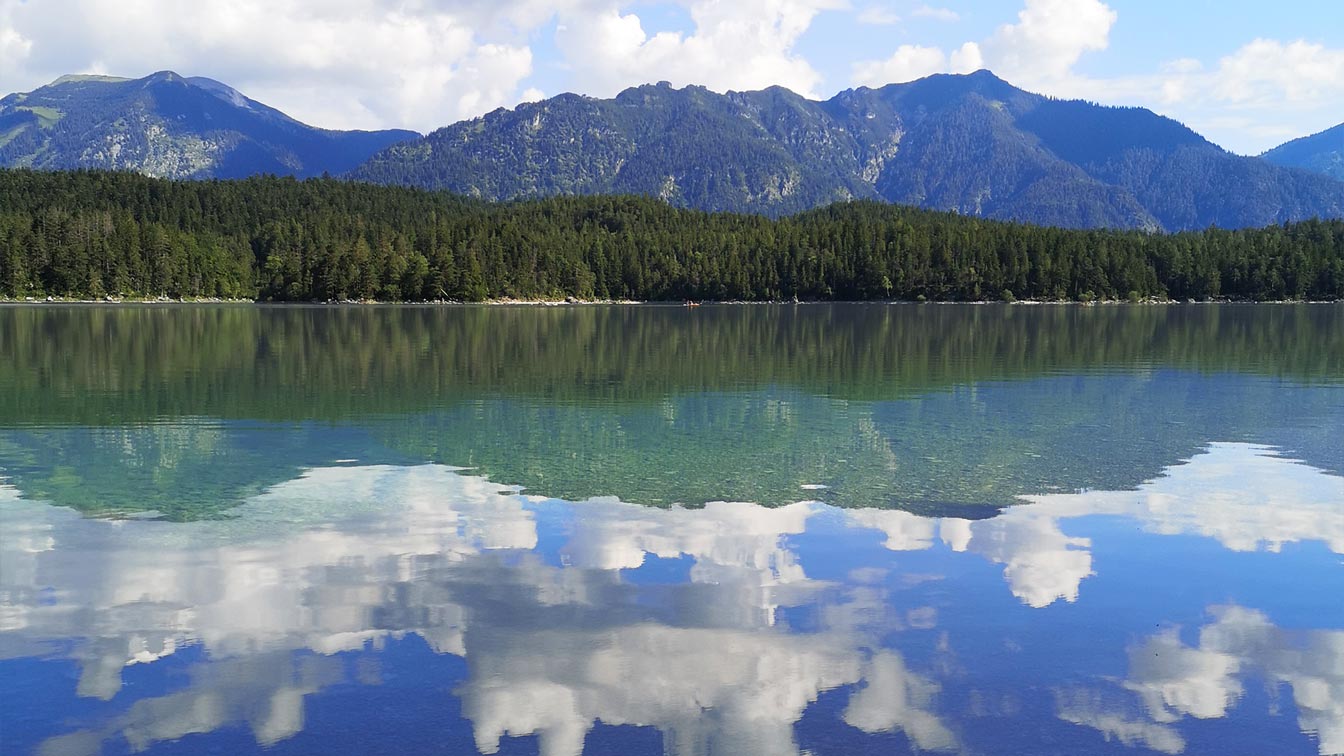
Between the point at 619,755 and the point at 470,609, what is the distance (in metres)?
4.22

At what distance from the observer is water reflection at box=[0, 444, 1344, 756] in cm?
941

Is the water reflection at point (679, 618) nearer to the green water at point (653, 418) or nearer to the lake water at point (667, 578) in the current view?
the lake water at point (667, 578)

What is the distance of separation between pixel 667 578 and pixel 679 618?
5.36ft

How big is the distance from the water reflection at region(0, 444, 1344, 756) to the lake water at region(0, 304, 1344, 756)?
0.05 meters

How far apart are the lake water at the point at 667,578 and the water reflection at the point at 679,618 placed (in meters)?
0.05

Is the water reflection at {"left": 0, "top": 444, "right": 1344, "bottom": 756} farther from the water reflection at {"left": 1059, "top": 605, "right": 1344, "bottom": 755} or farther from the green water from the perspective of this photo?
the green water

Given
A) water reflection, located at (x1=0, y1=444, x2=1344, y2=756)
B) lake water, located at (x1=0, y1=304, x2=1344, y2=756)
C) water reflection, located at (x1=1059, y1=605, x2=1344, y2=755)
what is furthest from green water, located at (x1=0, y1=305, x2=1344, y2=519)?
water reflection, located at (x1=1059, y1=605, x2=1344, y2=755)

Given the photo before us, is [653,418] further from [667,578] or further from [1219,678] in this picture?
[1219,678]

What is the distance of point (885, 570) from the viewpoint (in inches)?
554

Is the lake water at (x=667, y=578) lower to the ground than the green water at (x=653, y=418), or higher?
lower

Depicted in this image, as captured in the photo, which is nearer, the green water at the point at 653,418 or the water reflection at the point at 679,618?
the water reflection at the point at 679,618

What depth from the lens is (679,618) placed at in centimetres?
1205

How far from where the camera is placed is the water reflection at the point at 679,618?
9.41 metres

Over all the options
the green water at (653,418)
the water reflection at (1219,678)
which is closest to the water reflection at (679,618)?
the water reflection at (1219,678)
